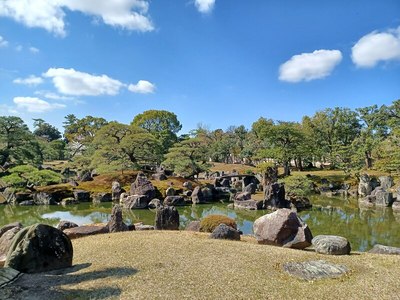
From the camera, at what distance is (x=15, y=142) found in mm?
45625

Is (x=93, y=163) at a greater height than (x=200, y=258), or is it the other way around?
(x=93, y=163)

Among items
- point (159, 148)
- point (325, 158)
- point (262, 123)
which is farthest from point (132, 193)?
point (262, 123)

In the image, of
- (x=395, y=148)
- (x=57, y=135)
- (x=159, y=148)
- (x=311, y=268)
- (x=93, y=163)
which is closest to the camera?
(x=311, y=268)

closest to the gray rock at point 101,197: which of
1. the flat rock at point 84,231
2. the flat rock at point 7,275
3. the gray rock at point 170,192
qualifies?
the gray rock at point 170,192

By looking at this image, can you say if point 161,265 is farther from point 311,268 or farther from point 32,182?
point 32,182

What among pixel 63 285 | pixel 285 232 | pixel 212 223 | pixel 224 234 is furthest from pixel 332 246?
pixel 63 285

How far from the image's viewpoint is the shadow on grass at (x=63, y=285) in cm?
869

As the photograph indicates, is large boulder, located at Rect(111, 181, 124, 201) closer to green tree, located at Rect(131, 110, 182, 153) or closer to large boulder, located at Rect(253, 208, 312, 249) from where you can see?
large boulder, located at Rect(253, 208, 312, 249)

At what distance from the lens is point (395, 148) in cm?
3894

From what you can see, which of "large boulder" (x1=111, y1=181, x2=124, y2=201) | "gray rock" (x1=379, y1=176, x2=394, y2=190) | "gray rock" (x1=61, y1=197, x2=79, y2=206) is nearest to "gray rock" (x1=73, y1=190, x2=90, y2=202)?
"gray rock" (x1=61, y1=197, x2=79, y2=206)

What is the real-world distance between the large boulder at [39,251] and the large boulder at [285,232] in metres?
7.99

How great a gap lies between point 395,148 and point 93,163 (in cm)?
3608

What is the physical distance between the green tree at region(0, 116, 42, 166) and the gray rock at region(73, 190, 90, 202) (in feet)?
46.4

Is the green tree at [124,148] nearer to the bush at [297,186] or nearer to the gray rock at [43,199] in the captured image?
the gray rock at [43,199]
